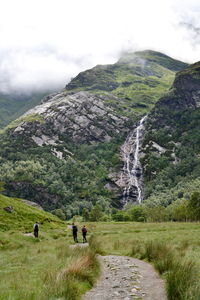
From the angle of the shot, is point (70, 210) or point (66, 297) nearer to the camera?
point (66, 297)

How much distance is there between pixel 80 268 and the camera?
12.9 m

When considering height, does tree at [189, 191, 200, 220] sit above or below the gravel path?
below

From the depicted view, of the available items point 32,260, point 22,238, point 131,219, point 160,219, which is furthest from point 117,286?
point 131,219

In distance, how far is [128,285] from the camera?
12.7 metres

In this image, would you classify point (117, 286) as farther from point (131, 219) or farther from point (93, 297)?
point (131, 219)

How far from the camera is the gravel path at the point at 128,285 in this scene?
10.9 m

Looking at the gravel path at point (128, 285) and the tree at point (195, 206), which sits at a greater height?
the gravel path at point (128, 285)

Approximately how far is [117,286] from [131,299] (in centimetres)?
238

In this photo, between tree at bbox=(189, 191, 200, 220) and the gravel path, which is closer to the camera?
the gravel path

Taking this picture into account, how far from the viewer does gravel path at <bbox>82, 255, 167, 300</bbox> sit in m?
10.9

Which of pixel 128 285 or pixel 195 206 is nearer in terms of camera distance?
pixel 128 285

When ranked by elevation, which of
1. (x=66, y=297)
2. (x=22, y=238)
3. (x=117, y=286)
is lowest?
(x=22, y=238)

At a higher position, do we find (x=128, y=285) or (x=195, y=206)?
(x=128, y=285)

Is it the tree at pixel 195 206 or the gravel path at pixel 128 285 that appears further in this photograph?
the tree at pixel 195 206
